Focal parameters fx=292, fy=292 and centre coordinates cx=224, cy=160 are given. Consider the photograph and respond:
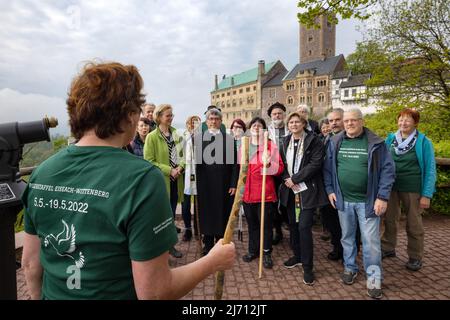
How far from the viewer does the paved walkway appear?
381 cm

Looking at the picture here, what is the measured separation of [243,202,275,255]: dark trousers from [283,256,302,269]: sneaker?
325 mm

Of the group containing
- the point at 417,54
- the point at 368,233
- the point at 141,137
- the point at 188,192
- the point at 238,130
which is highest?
the point at 417,54

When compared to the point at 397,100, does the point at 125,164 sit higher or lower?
lower

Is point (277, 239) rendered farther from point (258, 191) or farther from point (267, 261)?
point (258, 191)

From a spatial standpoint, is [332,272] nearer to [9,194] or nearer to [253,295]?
[253,295]

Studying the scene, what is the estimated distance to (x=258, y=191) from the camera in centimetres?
476

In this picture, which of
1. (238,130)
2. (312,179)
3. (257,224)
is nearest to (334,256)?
(257,224)

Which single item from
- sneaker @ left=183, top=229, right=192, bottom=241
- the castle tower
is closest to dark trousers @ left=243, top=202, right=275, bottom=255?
sneaker @ left=183, top=229, right=192, bottom=241

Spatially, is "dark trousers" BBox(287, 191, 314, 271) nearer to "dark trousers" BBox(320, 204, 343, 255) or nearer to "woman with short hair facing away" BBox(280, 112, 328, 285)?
"woman with short hair facing away" BBox(280, 112, 328, 285)

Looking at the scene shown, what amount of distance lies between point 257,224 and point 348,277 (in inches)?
61.3

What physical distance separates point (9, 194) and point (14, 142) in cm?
35

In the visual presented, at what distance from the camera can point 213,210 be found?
493cm

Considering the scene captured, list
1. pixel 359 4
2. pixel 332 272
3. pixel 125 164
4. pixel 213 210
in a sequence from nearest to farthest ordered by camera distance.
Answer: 1. pixel 125 164
2. pixel 332 272
3. pixel 213 210
4. pixel 359 4

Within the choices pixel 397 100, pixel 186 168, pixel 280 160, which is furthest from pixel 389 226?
pixel 397 100
